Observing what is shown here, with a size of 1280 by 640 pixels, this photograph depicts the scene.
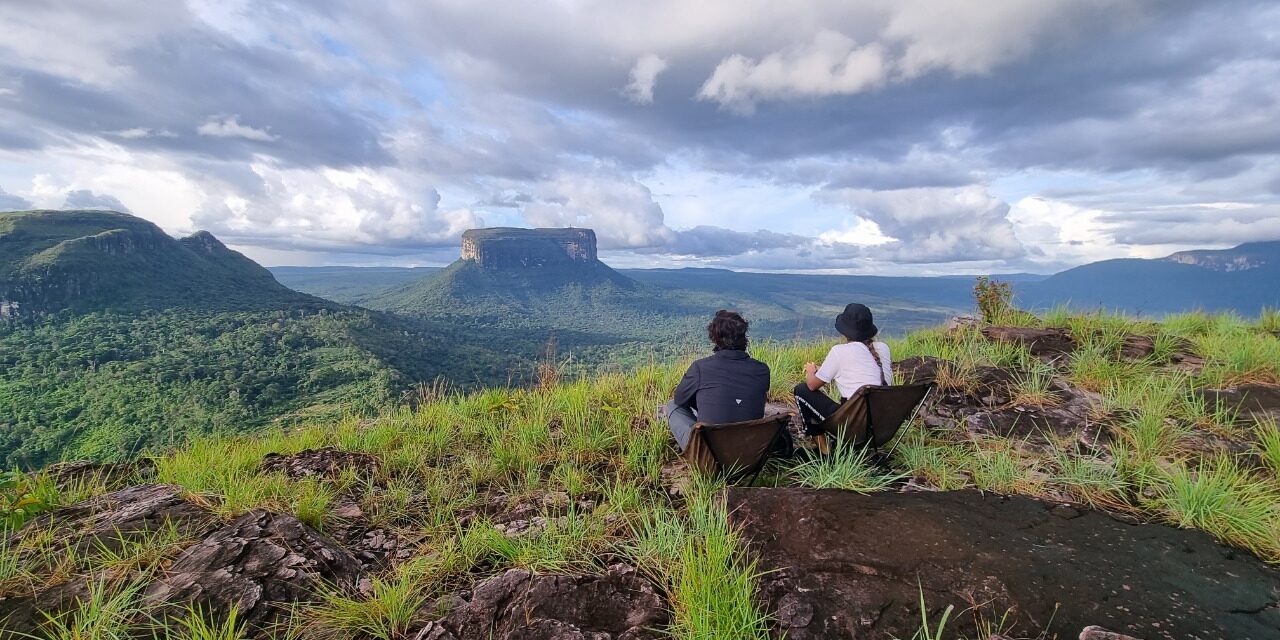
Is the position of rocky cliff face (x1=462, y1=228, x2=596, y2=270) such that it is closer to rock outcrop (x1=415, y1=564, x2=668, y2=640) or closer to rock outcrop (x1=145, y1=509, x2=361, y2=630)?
rock outcrop (x1=145, y1=509, x2=361, y2=630)

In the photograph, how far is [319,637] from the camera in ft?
7.70

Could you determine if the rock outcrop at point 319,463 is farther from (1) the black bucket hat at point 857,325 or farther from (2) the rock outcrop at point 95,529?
(1) the black bucket hat at point 857,325

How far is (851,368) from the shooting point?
454cm

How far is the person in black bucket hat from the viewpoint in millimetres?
4504

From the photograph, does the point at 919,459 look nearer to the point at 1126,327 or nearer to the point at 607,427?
the point at 607,427

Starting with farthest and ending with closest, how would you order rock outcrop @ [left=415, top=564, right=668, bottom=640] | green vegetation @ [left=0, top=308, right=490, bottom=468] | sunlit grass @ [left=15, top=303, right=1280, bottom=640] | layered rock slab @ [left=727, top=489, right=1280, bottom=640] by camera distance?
green vegetation @ [left=0, top=308, right=490, bottom=468] < sunlit grass @ [left=15, top=303, right=1280, bottom=640] < rock outcrop @ [left=415, top=564, right=668, bottom=640] < layered rock slab @ [left=727, top=489, right=1280, bottom=640]

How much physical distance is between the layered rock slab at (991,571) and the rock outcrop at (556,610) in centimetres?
63

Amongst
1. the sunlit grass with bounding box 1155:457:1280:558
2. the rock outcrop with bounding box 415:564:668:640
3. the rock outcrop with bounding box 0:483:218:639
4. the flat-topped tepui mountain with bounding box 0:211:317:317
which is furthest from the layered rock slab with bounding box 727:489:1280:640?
the flat-topped tepui mountain with bounding box 0:211:317:317

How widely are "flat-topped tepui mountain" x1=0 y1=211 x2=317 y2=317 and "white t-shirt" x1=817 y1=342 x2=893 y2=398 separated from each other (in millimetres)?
100167

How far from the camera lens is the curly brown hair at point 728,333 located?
14.0ft

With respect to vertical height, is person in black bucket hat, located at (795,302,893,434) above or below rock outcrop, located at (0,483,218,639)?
above

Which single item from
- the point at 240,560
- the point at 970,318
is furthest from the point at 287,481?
the point at 970,318

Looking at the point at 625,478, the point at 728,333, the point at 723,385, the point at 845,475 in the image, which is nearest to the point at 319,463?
the point at 625,478

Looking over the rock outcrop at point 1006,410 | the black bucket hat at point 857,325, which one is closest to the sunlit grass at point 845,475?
the black bucket hat at point 857,325
